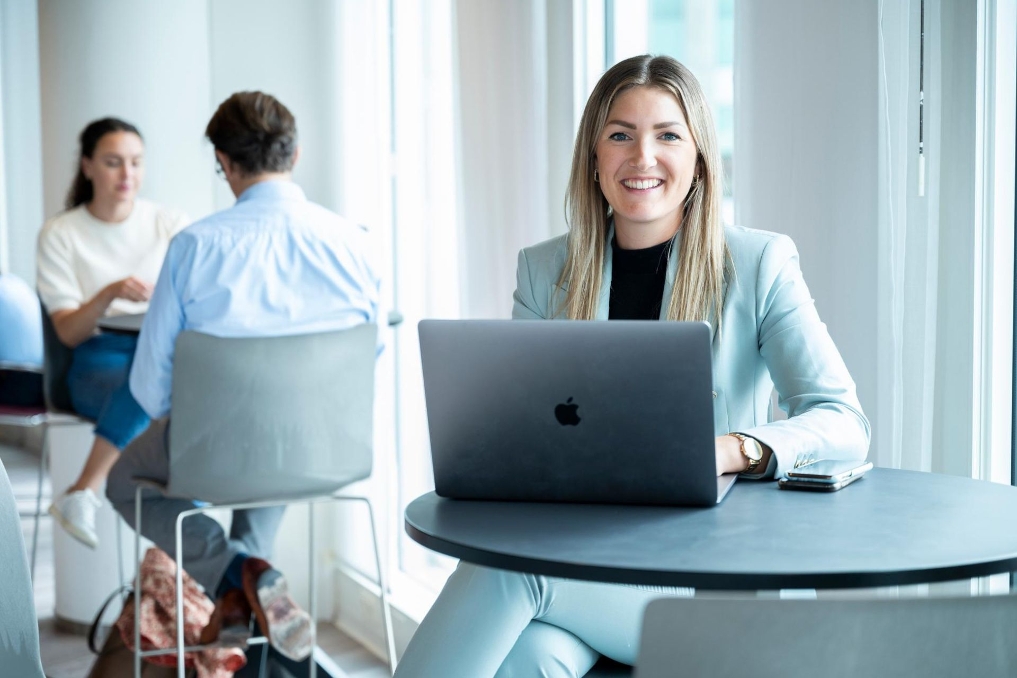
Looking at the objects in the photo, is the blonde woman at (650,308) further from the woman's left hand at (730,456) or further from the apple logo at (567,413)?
the apple logo at (567,413)

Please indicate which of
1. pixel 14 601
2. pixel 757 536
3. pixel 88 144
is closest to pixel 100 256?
pixel 88 144

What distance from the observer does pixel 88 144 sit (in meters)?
4.07

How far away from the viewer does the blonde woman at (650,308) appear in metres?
1.52

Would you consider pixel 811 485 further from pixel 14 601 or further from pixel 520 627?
pixel 14 601

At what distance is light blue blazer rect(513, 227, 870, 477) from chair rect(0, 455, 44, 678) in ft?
3.14

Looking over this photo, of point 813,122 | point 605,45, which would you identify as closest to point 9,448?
point 605,45

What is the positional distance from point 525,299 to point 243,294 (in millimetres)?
1002

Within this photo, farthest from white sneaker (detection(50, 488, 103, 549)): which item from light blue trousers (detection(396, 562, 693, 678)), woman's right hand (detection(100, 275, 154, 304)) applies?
light blue trousers (detection(396, 562, 693, 678))

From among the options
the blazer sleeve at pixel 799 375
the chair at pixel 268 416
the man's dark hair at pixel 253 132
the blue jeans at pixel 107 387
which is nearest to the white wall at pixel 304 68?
the blue jeans at pixel 107 387

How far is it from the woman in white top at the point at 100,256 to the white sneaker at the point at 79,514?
0.06 meters

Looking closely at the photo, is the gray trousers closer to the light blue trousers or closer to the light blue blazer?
the light blue blazer

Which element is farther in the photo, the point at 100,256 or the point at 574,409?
the point at 100,256

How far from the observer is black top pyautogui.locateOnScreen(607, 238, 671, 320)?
77.2 inches

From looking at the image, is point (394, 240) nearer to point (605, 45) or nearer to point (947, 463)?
point (605, 45)
